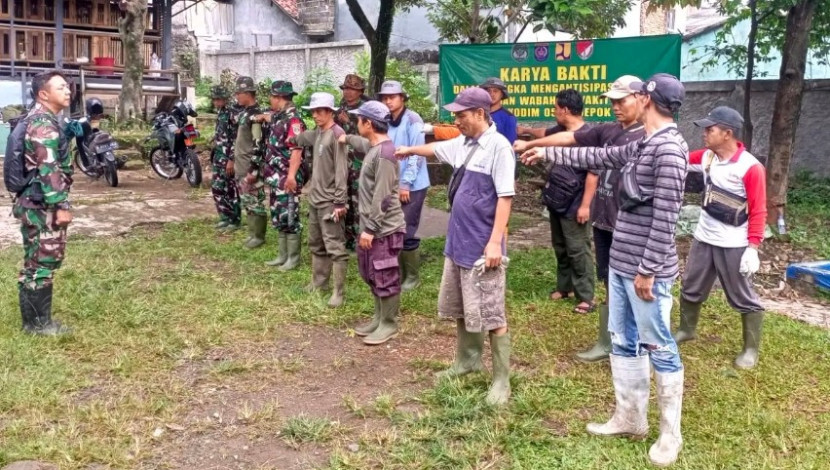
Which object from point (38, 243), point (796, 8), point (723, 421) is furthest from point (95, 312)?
point (796, 8)

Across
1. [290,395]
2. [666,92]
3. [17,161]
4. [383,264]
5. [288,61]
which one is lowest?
[290,395]

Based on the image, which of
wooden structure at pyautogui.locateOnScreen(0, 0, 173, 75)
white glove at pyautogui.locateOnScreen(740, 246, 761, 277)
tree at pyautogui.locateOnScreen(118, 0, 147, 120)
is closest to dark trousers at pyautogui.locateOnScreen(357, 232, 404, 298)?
white glove at pyautogui.locateOnScreen(740, 246, 761, 277)

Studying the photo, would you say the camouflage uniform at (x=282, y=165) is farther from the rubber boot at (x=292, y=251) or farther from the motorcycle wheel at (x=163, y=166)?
the motorcycle wheel at (x=163, y=166)

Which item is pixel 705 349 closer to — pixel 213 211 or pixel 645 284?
pixel 645 284

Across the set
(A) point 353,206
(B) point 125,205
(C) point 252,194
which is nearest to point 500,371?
(A) point 353,206

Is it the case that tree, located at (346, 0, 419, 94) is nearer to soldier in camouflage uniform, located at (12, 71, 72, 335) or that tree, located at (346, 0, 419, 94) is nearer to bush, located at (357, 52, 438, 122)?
bush, located at (357, 52, 438, 122)

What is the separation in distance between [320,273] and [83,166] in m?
7.22

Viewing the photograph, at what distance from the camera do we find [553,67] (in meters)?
9.55

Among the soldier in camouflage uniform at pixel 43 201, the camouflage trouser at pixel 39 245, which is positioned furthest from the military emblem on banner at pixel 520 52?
the camouflage trouser at pixel 39 245

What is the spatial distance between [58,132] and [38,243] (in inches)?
28.2

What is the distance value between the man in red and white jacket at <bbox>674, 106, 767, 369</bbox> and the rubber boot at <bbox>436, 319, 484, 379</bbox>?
61.7 inches

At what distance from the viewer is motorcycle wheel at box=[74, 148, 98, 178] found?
11750 mm

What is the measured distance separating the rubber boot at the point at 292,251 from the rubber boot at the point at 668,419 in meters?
4.07

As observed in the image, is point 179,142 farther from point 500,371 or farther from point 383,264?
point 500,371
